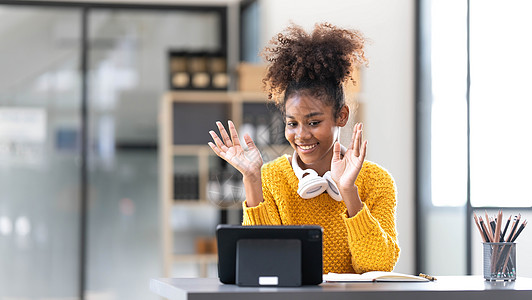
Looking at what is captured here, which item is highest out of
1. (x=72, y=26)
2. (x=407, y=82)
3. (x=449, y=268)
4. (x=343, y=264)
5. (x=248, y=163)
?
(x=72, y=26)

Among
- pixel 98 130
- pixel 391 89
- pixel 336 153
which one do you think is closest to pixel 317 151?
pixel 336 153

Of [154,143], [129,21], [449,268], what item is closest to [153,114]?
[154,143]

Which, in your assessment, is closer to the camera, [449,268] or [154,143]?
[449,268]

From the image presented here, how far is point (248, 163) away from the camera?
2244 mm

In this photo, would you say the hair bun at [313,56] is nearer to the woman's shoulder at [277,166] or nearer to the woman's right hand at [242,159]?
the woman's shoulder at [277,166]

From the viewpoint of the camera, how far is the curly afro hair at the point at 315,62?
247 cm

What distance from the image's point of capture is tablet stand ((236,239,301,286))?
1939mm

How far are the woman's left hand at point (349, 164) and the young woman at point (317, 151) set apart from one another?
4cm

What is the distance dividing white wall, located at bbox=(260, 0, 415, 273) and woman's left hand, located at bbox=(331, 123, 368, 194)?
136 inches

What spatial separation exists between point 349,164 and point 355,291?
0.46m

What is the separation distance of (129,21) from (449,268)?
306cm

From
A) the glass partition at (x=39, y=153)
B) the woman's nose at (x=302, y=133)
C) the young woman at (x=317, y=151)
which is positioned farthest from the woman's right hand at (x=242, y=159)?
the glass partition at (x=39, y=153)

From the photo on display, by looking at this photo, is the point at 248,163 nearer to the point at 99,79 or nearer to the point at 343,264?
the point at 343,264

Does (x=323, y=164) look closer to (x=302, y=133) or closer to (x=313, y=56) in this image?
(x=302, y=133)
